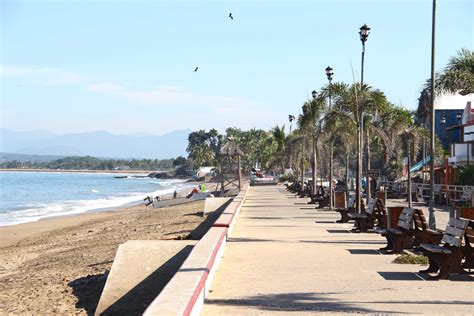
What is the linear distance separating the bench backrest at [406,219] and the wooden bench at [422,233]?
3.3 inches

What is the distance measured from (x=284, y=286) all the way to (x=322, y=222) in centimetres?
1199

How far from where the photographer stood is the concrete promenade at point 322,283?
8.34m

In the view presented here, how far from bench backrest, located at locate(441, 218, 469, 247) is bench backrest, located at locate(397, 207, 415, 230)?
8.22ft

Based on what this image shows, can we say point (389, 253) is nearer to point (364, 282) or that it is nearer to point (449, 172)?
point (364, 282)

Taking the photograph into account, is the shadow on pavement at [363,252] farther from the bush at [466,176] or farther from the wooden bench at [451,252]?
the bush at [466,176]

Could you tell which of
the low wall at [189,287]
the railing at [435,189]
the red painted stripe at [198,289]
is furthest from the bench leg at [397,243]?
the railing at [435,189]

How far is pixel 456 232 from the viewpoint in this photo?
10.4 meters

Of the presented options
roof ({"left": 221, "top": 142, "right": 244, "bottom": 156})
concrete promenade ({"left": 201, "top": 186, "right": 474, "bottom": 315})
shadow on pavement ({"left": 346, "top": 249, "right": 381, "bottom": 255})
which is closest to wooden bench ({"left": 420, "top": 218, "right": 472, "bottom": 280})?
concrete promenade ({"left": 201, "top": 186, "right": 474, "bottom": 315})

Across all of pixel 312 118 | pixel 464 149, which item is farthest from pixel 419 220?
pixel 464 149

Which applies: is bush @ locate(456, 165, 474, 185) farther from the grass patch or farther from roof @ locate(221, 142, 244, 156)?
the grass patch

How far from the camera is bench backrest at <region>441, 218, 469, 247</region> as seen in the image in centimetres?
1034

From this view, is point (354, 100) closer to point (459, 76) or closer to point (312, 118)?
point (459, 76)

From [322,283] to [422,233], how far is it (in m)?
3.55

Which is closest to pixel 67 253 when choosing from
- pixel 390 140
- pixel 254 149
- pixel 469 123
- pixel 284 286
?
pixel 284 286
